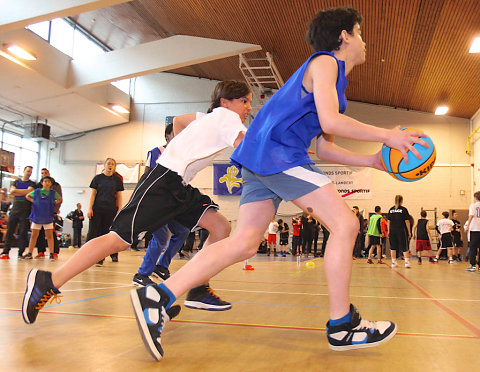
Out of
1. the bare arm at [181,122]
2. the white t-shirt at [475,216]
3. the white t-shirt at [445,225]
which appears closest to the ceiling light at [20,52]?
the bare arm at [181,122]

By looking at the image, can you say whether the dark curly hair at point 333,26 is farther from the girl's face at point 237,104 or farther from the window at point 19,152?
the window at point 19,152

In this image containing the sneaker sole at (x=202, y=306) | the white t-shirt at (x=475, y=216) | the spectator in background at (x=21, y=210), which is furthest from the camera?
the white t-shirt at (x=475, y=216)

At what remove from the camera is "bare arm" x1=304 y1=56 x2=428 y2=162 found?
5.19 feet

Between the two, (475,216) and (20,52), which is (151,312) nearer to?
(475,216)

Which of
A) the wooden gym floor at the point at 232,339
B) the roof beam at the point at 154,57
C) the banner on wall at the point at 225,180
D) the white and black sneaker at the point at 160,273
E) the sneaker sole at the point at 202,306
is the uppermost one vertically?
the roof beam at the point at 154,57

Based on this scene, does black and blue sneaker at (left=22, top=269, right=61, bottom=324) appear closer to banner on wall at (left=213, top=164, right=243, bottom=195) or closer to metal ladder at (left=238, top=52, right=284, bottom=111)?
metal ladder at (left=238, top=52, right=284, bottom=111)

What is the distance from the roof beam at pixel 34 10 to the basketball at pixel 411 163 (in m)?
8.98

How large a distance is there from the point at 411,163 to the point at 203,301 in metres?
1.24

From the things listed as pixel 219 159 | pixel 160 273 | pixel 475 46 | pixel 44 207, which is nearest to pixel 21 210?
pixel 44 207

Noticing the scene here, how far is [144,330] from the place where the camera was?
145 cm

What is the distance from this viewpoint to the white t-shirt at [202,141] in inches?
84.4

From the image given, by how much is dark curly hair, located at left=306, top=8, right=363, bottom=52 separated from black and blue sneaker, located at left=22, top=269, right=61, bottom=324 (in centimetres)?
163

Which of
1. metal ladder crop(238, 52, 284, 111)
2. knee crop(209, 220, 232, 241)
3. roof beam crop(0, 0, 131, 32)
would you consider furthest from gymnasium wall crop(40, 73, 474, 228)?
knee crop(209, 220, 232, 241)

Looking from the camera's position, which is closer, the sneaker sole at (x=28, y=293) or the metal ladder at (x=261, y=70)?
the sneaker sole at (x=28, y=293)
